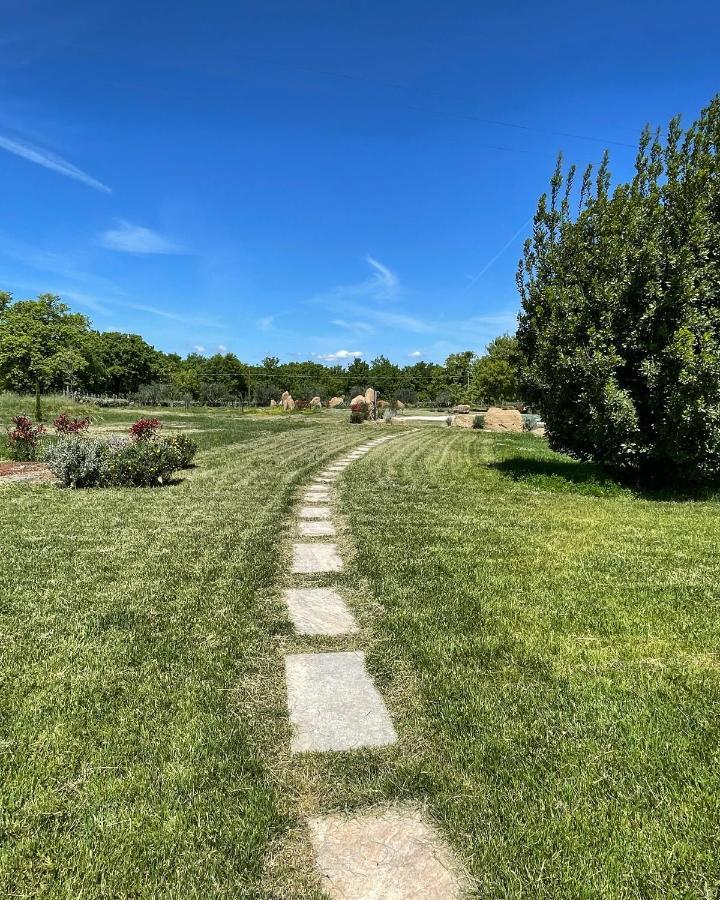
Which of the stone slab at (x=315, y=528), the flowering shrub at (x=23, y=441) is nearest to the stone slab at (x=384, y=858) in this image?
the stone slab at (x=315, y=528)

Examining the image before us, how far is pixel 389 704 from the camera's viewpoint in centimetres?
239

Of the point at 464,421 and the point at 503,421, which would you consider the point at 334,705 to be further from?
the point at 464,421

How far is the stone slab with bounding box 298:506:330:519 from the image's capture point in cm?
590

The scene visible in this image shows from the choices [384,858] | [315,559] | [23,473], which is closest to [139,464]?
[23,473]

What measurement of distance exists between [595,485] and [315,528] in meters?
4.56

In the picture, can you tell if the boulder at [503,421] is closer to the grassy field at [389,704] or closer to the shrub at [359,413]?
the shrub at [359,413]

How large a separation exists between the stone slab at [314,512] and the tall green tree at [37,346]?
21703 millimetres

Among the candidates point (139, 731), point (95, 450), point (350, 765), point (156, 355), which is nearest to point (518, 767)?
point (350, 765)

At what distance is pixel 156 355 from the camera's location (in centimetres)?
6391

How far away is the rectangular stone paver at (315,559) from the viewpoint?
420cm

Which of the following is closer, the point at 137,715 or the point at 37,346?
the point at 137,715

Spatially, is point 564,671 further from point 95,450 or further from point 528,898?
point 95,450

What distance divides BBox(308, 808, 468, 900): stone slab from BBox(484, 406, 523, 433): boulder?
21332 millimetres

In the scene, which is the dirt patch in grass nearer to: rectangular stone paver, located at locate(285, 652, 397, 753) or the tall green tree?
rectangular stone paver, located at locate(285, 652, 397, 753)
